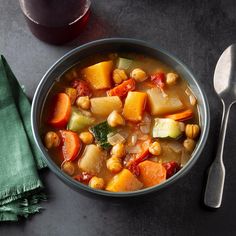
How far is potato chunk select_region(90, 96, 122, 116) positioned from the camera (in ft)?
7.64

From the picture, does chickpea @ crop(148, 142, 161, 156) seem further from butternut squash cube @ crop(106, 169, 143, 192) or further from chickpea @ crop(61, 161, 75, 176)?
chickpea @ crop(61, 161, 75, 176)

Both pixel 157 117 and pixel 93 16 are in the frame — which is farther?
pixel 93 16

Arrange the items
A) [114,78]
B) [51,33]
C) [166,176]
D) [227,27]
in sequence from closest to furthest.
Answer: [166,176]
[114,78]
[51,33]
[227,27]

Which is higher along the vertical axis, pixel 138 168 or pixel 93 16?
pixel 93 16

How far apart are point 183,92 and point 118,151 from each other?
391 mm

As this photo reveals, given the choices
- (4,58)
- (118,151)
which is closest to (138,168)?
(118,151)

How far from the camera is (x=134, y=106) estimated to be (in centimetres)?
231

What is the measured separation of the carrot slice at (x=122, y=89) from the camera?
2365 mm

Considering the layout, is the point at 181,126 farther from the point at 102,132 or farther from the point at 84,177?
the point at 84,177

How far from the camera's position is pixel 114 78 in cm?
240

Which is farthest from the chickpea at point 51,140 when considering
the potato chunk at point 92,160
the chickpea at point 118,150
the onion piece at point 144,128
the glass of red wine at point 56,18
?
the glass of red wine at point 56,18

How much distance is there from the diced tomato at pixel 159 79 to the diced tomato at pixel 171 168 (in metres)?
0.33

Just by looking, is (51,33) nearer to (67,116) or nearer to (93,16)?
(93,16)

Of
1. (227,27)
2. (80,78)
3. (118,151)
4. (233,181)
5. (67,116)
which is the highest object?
(227,27)
